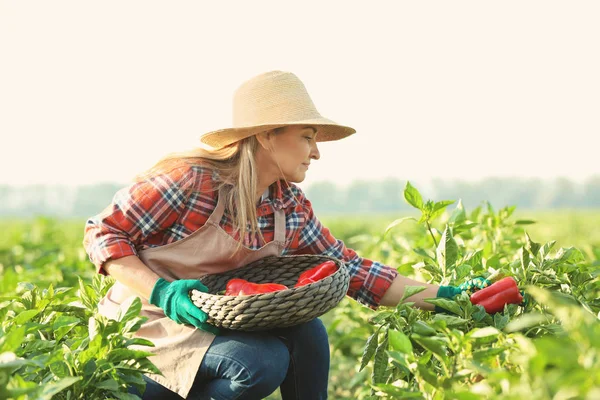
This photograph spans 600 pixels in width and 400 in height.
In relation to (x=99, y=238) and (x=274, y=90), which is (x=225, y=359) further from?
(x=274, y=90)

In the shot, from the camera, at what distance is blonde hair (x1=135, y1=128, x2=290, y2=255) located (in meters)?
2.18

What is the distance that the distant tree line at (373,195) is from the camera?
98.4m

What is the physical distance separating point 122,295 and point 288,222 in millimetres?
620

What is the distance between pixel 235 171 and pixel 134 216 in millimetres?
382

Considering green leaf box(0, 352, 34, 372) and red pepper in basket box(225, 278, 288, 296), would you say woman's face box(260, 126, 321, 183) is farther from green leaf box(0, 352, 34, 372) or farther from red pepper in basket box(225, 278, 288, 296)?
green leaf box(0, 352, 34, 372)

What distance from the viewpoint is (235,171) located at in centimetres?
227

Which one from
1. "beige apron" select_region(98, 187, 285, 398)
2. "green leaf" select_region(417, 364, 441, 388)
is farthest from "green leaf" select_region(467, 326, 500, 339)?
"beige apron" select_region(98, 187, 285, 398)

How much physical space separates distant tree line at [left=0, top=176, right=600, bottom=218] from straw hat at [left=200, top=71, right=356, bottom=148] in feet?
310

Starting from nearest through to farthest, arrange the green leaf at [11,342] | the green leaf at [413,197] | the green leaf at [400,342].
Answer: the green leaf at [11,342], the green leaf at [400,342], the green leaf at [413,197]

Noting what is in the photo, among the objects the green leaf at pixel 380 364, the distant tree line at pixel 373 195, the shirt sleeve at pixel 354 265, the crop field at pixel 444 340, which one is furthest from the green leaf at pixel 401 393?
the distant tree line at pixel 373 195

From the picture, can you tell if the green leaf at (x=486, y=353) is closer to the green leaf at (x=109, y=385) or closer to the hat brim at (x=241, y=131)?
the green leaf at (x=109, y=385)

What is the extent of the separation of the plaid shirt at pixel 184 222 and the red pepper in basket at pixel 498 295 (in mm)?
459

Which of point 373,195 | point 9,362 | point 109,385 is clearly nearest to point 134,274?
point 109,385

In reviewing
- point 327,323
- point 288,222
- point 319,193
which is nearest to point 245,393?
point 288,222
